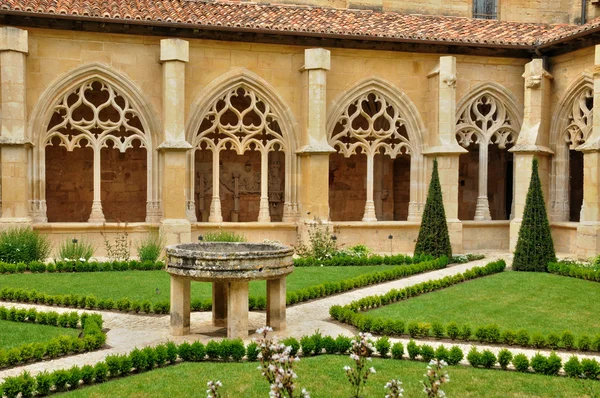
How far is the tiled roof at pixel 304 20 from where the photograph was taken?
1536cm

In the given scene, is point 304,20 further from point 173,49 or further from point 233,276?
point 233,276

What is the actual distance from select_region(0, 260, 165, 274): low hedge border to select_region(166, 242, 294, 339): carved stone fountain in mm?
5230

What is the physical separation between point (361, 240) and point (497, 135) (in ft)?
15.1

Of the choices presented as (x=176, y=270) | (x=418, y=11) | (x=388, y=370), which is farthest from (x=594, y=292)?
(x=418, y=11)

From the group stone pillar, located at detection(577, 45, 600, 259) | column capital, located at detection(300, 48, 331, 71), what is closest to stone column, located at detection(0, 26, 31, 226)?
column capital, located at detection(300, 48, 331, 71)

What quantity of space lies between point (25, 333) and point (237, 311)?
250cm

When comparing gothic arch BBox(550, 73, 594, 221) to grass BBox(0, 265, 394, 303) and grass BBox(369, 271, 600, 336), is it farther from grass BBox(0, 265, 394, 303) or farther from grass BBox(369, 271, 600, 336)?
grass BBox(0, 265, 394, 303)

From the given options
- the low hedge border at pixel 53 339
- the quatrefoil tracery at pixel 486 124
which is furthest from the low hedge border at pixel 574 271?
the low hedge border at pixel 53 339

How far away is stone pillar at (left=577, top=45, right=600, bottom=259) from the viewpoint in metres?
15.3

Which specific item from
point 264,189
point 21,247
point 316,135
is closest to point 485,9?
point 316,135

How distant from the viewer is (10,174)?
14594 mm

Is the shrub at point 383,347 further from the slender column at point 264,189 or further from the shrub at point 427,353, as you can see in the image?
the slender column at point 264,189

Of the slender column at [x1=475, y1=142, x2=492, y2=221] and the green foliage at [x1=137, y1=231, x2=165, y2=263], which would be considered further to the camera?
the slender column at [x1=475, y1=142, x2=492, y2=221]

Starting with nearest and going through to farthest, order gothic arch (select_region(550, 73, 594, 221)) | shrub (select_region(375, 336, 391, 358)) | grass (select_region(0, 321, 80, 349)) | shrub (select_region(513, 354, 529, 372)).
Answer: shrub (select_region(513, 354, 529, 372))
shrub (select_region(375, 336, 391, 358))
grass (select_region(0, 321, 80, 349))
gothic arch (select_region(550, 73, 594, 221))
